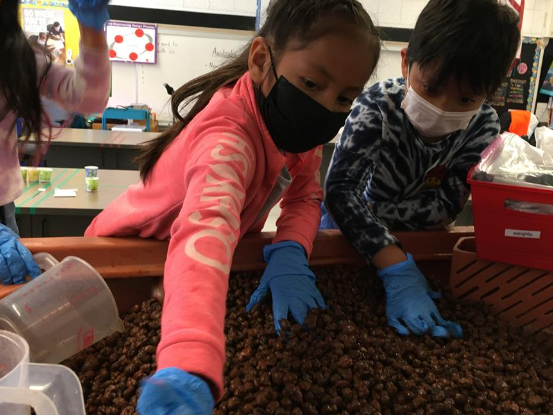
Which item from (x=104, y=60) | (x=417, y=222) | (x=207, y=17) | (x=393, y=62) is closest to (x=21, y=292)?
(x=104, y=60)

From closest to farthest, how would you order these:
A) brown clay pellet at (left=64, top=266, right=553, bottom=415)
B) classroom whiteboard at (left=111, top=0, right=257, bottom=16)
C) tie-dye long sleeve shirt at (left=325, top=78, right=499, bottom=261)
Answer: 1. brown clay pellet at (left=64, top=266, right=553, bottom=415)
2. tie-dye long sleeve shirt at (left=325, top=78, right=499, bottom=261)
3. classroom whiteboard at (left=111, top=0, right=257, bottom=16)

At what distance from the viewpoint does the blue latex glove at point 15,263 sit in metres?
0.91

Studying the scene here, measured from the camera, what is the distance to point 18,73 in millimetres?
1091

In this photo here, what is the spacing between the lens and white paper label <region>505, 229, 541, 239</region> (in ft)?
3.53

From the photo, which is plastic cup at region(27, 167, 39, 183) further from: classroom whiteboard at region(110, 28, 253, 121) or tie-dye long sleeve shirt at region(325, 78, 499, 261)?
classroom whiteboard at region(110, 28, 253, 121)

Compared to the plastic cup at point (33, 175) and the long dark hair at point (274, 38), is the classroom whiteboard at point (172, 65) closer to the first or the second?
the plastic cup at point (33, 175)

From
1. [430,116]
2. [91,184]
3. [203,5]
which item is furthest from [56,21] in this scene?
[430,116]

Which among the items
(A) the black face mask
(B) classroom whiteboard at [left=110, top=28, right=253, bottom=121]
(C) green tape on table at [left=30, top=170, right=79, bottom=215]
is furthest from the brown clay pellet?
(B) classroom whiteboard at [left=110, top=28, right=253, bottom=121]

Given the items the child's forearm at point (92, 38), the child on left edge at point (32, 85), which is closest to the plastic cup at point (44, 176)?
the child on left edge at point (32, 85)

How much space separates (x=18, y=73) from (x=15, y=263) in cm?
49

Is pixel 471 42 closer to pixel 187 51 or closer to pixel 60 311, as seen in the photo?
pixel 60 311

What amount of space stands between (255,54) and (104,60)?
488 mm

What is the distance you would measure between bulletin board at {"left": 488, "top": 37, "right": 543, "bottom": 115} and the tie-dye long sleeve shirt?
4.88 m

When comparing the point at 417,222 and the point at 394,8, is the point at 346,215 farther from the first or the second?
the point at 394,8
